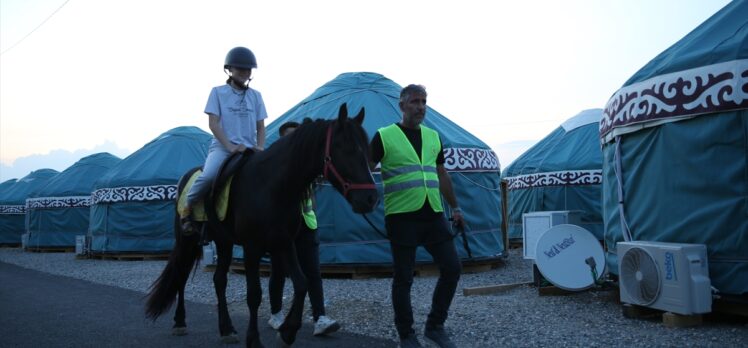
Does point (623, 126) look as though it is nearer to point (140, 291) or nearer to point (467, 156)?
point (467, 156)

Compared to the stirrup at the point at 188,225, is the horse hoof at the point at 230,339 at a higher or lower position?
lower

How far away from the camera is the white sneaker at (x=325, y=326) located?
401 centimetres

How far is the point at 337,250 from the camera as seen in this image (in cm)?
810

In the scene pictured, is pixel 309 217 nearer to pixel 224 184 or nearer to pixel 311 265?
pixel 311 265

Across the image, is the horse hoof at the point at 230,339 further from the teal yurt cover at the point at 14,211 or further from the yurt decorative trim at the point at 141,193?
the teal yurt cover at the point at 14,211

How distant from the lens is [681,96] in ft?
15.2

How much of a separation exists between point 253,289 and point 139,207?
35.0 ft

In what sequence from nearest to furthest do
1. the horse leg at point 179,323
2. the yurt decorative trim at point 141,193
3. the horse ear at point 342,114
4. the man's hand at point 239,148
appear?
the horse ear at point 342,114 → the man's hand at point 239,148 → the horse leg at point 179,323 → the yurt decorative trim at point 141,193

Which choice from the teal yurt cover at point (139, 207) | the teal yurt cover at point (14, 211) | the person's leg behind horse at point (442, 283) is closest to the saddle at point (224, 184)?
the person's leg behind horse at point (442, 283)

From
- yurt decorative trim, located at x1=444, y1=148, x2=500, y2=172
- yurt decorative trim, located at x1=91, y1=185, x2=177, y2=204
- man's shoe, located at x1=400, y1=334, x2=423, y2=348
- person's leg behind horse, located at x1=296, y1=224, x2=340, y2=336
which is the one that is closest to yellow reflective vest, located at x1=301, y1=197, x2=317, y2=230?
person's leg behind horse, located at x1=296, y1=224, x2=340, y2=336

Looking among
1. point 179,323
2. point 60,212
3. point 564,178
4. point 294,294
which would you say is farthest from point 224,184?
Answer: point 60,212

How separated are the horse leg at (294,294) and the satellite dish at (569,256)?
3028 millimetres

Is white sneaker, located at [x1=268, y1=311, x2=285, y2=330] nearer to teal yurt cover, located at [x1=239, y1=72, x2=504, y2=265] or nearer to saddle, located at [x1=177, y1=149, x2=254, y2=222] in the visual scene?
saddle, located at [x1=177, y1=149, x2=254, y2=222]

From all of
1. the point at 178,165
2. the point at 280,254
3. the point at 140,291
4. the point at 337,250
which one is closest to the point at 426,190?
the point at 280,254
